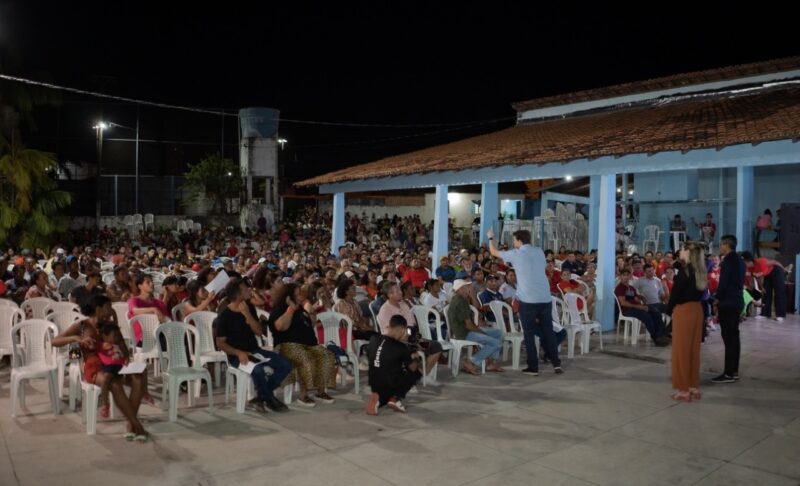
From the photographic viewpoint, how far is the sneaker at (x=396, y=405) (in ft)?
19.5

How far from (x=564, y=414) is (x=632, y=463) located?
1.21m

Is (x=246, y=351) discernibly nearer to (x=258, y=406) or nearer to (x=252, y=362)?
(x=252, y=362)

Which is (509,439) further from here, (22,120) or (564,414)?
(22,120)

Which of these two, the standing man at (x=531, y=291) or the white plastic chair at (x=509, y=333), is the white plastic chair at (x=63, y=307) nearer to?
the standing man at (x=531, y=291)

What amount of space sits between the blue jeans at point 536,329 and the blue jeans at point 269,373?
2.89 meters

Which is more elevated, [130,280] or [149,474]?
[130,280]

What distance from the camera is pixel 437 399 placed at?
6414mm

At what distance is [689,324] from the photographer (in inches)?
252

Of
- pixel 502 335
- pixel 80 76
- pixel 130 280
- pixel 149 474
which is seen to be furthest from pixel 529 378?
pixel 80 76

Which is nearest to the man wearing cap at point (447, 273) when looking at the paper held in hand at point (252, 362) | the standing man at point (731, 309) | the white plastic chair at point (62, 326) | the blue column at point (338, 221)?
the standing man at point (731, 309)

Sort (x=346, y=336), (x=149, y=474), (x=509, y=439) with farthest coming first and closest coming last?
(x=346, y=336), (x=509, y=439), (x=149, y=474)

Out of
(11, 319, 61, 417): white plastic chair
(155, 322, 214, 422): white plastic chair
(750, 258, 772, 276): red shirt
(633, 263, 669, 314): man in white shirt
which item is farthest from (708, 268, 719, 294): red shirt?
(11, 319, 61, 417): white plastic chair

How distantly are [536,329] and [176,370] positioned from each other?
408 cm

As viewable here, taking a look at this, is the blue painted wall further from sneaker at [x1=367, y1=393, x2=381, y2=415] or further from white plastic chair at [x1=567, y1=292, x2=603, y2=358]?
sneaker at [x1=367, y1=393, x2=381, y2=415]
